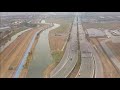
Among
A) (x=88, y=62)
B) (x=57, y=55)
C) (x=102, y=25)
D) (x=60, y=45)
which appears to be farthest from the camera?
(x=102, y=25)

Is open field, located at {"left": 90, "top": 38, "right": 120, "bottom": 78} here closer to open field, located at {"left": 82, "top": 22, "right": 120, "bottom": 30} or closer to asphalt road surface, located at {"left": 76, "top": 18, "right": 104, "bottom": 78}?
asphalt road surface, located at {"left": 76, "top": 18, "right": 104, "bottom": 78}

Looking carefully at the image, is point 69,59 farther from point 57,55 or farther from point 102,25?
point 102,25

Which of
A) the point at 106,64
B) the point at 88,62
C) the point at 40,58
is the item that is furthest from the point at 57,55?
the point at 106,64

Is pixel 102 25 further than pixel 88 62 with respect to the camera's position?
Yes

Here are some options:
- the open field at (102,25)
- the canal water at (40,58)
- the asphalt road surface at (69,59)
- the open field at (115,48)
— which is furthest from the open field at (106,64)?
the canal water at (40,58)

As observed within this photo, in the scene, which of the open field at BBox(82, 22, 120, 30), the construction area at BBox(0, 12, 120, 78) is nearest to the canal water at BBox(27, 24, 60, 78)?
the construction area at BBox(0, 12, 120, 78)

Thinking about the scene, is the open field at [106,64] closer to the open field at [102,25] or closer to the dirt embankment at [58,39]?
the open field at [102,25]
